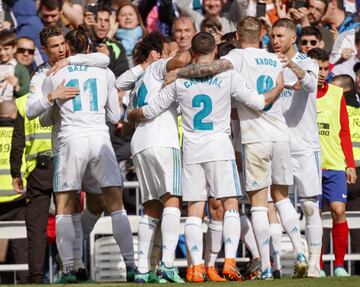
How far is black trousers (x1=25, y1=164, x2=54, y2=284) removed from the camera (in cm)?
1617

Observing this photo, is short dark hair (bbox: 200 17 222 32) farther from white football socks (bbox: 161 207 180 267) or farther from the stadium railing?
white football socks (bbox: 161 207 180 267)

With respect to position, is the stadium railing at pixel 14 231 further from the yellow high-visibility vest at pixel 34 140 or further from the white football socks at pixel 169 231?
the white football socks at pixel 169 231

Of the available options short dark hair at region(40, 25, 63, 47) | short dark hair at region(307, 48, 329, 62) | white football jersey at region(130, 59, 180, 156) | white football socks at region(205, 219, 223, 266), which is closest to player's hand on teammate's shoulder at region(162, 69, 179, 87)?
white football jersey at region(130, 59, 180, 156)

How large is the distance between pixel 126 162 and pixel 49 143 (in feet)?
8.12

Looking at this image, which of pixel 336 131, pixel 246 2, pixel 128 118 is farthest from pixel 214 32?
pixel 128 118

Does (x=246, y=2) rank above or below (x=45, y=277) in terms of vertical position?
above

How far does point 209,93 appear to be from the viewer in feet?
45.4

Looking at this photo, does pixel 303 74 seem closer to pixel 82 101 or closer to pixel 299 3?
pixel 82 101

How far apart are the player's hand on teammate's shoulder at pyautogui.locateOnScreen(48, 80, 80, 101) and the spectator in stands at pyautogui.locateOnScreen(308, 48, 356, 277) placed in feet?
10.2

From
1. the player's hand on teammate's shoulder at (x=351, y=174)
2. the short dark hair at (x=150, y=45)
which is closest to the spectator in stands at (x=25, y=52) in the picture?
the short dark hair at (x=150, y=45)

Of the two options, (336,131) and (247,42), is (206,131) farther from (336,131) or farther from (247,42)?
(336,131)

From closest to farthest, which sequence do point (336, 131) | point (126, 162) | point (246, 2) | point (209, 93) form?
point (209, 93) → point (336, 131) → point (126, 162) → point (246, 2)

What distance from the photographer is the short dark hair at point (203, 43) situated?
1385 centimetres

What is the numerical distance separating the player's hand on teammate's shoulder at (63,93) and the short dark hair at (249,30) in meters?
1.77
